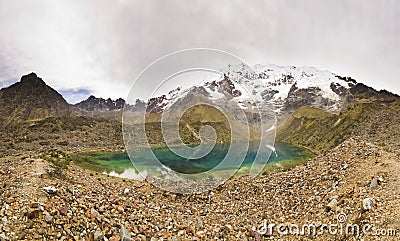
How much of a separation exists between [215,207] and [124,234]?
6849 mm

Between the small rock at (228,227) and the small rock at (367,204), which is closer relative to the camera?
the small rock at (367,204)

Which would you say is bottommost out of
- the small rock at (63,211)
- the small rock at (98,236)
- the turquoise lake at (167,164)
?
the small rock at (98,236)

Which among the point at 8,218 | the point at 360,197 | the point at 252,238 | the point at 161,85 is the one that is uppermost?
the point at 161,85

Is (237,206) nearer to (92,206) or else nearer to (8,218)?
(92,206)

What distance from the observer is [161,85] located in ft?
31.0

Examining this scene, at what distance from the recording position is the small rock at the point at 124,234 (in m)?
10.6

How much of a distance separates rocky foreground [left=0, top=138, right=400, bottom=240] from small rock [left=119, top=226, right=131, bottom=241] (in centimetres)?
4

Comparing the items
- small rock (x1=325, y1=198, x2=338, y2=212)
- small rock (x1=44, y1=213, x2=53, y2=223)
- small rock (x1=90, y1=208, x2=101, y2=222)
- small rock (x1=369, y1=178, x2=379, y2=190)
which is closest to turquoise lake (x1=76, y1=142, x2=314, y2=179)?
small rock (x1=325, y1=198, x2=338, y2=212)

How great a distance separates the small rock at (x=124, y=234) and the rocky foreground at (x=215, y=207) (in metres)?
0.04

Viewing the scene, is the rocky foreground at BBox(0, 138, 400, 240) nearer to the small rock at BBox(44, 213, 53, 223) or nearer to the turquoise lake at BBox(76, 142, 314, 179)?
the small rock at BBox(44, 213, 53, 223)

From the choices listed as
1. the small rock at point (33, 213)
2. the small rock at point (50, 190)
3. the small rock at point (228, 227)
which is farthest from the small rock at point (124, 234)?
the small rock at point (228, 227)

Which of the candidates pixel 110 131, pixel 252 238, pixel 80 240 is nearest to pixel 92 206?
pixel 80 240

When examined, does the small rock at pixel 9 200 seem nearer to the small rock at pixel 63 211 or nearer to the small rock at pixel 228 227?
the small rock at pixel 63 211

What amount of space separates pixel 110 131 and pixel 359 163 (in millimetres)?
83821
